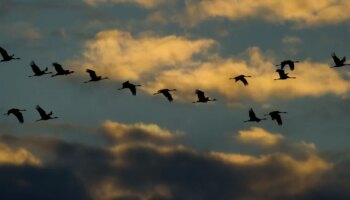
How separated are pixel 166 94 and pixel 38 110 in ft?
51.0

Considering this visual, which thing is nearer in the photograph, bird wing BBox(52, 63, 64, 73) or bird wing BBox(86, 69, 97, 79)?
bird wing BBox(52, 63, 64, 73)

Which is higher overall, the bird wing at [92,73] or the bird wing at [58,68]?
the bird wing at [58,68]

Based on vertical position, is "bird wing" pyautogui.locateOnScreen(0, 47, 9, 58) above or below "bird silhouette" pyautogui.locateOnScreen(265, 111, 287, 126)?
above

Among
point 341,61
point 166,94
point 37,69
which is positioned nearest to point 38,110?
point 37,69

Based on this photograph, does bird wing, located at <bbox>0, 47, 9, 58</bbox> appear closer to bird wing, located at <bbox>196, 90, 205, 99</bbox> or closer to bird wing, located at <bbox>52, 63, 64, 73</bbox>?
bird wing, located at <bbox>52, 63, 64, 73</bbox>

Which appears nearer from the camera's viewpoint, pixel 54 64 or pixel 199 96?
pixel 54 64

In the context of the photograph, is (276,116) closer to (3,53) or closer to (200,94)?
(200,94)

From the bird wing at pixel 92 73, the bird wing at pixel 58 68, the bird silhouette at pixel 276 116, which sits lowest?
the bird silhouette at pixel 276 116

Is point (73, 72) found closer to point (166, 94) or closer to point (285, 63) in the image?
point (166, 94)

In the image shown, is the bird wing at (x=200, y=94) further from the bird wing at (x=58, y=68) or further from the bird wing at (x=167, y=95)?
the bird wing at (x=58, y=68)

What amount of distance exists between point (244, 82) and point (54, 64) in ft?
73.7

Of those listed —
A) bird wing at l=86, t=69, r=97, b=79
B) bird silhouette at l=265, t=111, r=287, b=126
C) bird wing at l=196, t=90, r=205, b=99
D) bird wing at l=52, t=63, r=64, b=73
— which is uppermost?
bird wing at l=52, t=63, r=64, b=73

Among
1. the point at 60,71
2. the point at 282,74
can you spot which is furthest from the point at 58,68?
the point at 282,74

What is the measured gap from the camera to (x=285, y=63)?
136875mm
